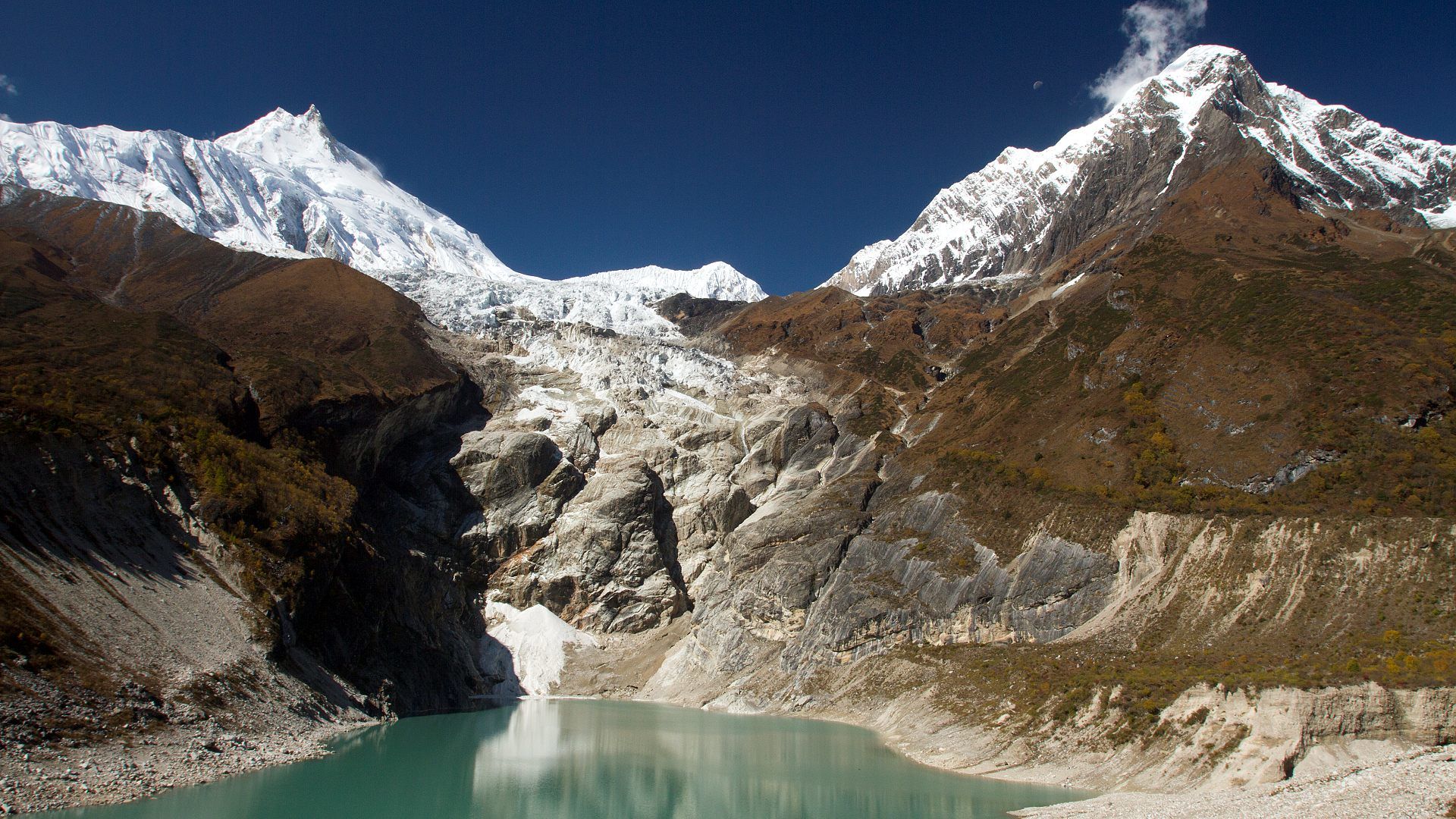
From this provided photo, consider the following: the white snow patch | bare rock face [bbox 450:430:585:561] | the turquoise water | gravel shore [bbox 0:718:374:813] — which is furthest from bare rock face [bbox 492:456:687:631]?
gravel shore [bbox 0:718:374:813]

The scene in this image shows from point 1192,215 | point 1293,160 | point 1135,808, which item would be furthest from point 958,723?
point 1293,160

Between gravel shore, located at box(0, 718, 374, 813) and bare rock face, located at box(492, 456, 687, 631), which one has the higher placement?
bare rock face, located at box(492, 456, 687, 631)

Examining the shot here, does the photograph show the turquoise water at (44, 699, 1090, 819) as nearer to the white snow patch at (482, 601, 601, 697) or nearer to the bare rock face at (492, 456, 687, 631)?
the white snow patch at (482, 601, 601, 697)

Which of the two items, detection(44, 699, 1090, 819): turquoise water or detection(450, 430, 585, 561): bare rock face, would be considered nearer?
detection(44, 699, 1090, 819): turquoise water

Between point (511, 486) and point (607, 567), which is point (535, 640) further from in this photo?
point (511, 486)

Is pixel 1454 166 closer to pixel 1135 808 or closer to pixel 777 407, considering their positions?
pixel 777 407

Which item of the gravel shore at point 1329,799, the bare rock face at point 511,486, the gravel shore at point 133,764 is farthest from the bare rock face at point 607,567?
the gravel shore at point 1329,799

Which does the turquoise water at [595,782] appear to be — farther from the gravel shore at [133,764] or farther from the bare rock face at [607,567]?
the bare rock face at [607,567]

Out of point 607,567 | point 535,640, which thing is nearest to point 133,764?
point 535,640
